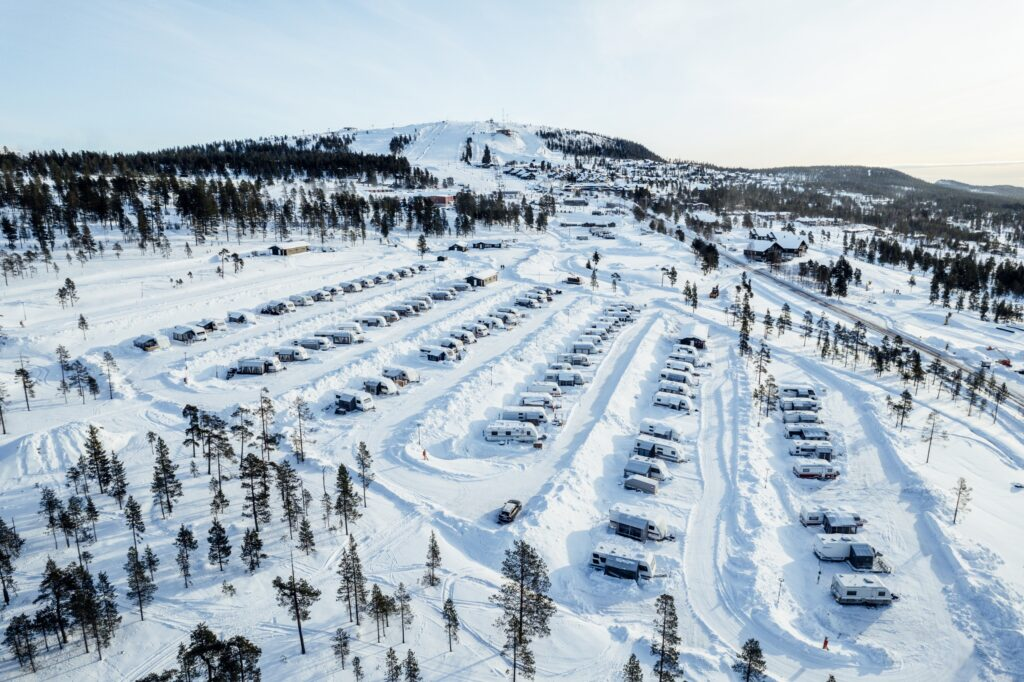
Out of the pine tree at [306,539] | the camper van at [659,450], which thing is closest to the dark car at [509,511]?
the pine tree at [306,539]

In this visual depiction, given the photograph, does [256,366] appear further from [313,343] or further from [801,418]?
[801,418]

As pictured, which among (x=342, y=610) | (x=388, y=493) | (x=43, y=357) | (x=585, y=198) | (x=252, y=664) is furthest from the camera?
(x=585, y=198)

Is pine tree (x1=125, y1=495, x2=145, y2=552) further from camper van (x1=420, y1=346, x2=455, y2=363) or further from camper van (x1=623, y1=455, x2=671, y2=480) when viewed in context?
camper van (x1=420, y1=346, x2=455, y2=363)

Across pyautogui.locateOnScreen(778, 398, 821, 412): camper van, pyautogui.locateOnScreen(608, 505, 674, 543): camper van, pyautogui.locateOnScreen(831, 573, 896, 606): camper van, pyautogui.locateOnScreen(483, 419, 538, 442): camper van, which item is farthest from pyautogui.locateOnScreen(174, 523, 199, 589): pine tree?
pyautogui.locateOnScreen(778, 398, 821, 412): camper van

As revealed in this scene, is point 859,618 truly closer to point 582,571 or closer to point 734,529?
point 734,529

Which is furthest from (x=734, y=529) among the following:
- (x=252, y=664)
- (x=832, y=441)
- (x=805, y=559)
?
(x=252, y=664)

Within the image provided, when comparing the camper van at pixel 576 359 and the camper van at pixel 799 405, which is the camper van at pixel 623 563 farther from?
the camper van at pixel 576 359
